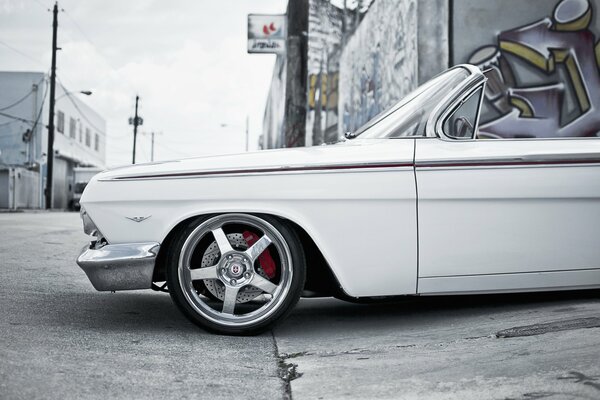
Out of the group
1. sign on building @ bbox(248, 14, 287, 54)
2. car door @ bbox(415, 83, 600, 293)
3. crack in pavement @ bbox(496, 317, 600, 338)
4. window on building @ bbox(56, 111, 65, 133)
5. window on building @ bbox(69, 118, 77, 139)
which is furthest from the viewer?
window on building @ bbox(69, 118, 77, 139)

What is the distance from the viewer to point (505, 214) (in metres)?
3.75

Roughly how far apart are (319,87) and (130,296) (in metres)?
18.5

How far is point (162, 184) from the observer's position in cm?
366

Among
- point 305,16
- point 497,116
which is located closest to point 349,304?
point 305,16

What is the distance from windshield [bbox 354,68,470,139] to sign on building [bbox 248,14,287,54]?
35.5 feet

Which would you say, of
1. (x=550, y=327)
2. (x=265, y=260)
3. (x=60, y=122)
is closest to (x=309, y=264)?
(x=265, y=260)

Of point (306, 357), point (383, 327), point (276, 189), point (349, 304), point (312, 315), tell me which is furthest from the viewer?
point (349, 304)

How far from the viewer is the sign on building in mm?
14852

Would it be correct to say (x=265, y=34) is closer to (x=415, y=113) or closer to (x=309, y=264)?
(x=415, y=113)

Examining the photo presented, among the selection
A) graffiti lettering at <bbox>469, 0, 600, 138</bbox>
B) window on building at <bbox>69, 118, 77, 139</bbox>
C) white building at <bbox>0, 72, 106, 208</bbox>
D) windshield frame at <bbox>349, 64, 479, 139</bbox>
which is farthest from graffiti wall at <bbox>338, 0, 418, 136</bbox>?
window on building at <bbox>69, 118, 77, 139</bbox>

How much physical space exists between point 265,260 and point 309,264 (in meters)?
0.36

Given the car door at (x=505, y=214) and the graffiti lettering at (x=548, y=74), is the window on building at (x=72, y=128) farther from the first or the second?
the car door at (x=505, y=214)

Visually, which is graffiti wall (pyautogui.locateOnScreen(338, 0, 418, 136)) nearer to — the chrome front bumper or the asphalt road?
the asphalt road

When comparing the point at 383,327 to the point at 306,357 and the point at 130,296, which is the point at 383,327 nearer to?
the point at 306,357
